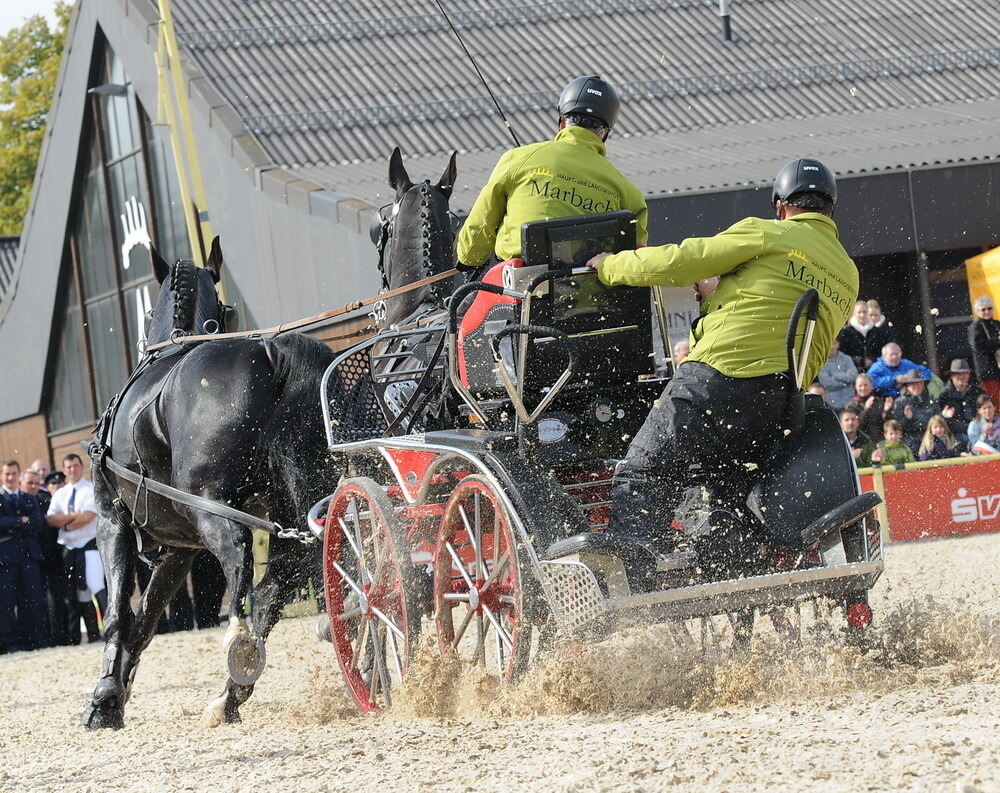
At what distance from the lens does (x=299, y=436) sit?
7.09m

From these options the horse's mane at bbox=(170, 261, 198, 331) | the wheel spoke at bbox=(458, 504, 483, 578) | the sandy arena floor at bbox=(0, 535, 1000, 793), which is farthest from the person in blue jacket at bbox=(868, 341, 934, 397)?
the wheel spoke at bbox=(458, 504, 483, 578)

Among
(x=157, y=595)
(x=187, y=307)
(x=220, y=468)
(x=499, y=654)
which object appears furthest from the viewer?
(x=187, y=307)

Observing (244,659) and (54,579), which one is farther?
(54,579)

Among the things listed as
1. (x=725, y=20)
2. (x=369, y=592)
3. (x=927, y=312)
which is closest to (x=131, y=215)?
(x=725, y=20)

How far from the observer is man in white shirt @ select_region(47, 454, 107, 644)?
1311 centimetres

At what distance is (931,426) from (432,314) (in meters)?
7.83

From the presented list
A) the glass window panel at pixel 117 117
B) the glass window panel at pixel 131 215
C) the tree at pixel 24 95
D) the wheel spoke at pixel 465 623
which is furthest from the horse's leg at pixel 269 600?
the tree at pixel 24 95

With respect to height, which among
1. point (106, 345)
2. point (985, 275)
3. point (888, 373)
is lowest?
point (888, 373)

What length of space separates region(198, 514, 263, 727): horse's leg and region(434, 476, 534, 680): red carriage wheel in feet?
3.80

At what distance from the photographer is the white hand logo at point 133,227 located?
869 inches

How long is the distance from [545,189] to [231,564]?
231cm

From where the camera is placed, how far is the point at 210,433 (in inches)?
277

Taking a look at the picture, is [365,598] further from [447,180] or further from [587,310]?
[447,180]

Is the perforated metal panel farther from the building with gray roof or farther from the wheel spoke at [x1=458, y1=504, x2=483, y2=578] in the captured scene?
the building with gray roof
